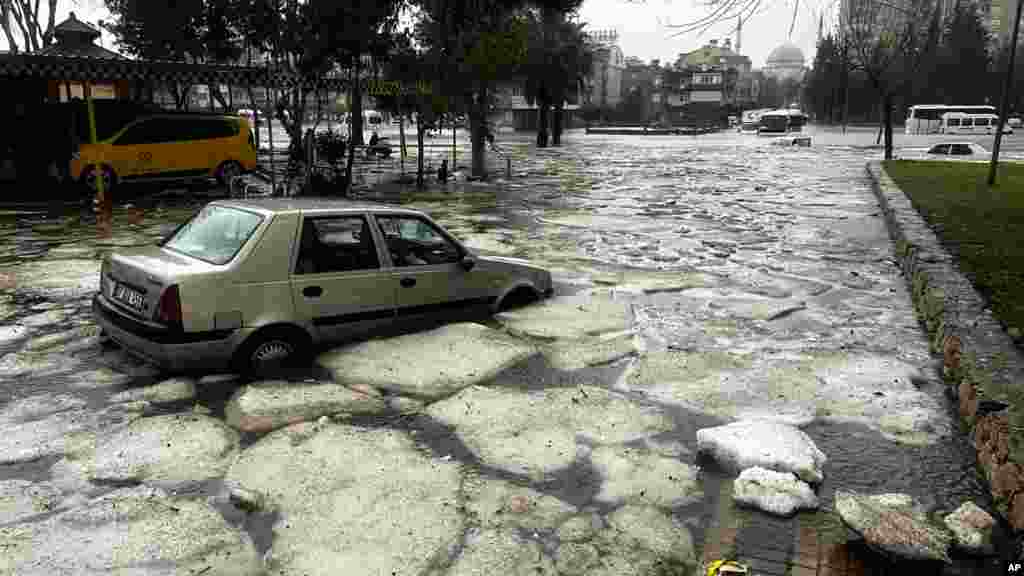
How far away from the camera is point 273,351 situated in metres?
6.32

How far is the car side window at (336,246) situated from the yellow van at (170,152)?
12885 millimetres

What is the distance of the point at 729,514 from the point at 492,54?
19053mm

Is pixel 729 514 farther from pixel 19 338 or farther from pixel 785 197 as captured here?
pixel 785 197

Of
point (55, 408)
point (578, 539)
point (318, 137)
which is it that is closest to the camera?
point (578, 539)

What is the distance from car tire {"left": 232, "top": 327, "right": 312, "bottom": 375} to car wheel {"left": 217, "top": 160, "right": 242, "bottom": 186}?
582 inches

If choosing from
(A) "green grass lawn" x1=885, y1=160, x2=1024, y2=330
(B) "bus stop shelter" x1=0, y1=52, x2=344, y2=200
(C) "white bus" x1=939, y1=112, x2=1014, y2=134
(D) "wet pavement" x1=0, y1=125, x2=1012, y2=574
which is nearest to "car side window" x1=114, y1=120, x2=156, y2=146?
(B) "bus stop shelter" x1=0, y1=52, x2=344, y2=200

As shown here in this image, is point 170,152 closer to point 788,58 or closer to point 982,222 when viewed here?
point 982,222

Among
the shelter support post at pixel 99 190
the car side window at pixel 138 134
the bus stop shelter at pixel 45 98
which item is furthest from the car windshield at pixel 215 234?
the car side window at pixel 138 134

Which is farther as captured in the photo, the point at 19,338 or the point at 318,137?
the point at 318,137

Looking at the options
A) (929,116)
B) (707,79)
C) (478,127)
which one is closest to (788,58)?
(707,79)

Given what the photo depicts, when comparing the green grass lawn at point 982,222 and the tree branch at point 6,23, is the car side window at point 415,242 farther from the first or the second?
the tree branch at point 6,23

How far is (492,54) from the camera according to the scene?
21688mm

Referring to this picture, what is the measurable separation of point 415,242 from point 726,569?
4472 mm

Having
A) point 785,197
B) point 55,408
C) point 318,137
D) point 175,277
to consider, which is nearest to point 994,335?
point 175,277
